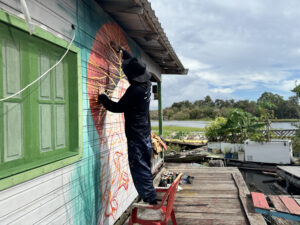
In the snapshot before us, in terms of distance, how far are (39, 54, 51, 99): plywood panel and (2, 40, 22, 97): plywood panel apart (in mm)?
242

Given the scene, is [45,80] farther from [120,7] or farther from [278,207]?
[278,207]

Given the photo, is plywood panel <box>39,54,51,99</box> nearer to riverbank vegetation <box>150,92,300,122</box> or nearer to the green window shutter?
the green window shutter

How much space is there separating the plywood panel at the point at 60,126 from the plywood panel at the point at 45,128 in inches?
4.0

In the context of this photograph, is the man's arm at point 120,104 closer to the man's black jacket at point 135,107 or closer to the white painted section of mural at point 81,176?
the man's black jacket at point 135,107

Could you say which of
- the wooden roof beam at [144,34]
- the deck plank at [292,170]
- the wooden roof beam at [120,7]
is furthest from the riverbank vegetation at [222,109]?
the wooden roof beam at [120,7]

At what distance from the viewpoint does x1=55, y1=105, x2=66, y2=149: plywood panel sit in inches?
87.7

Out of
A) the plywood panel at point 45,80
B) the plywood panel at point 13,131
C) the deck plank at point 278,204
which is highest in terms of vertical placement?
the plywood panel at point 45,80

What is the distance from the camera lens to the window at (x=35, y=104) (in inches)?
65.2

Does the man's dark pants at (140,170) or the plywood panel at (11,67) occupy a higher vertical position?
the plywood panel at (11,67)

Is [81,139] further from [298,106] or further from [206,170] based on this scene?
[298,106]

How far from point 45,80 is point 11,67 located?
371mm

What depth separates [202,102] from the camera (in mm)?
73125

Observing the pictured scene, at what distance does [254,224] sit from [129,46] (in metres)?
3.76

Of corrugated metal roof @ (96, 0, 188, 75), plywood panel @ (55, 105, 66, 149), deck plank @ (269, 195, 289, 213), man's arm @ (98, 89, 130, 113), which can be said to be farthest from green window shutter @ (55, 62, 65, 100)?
deck plank @ (269, 195, 289, 213)
